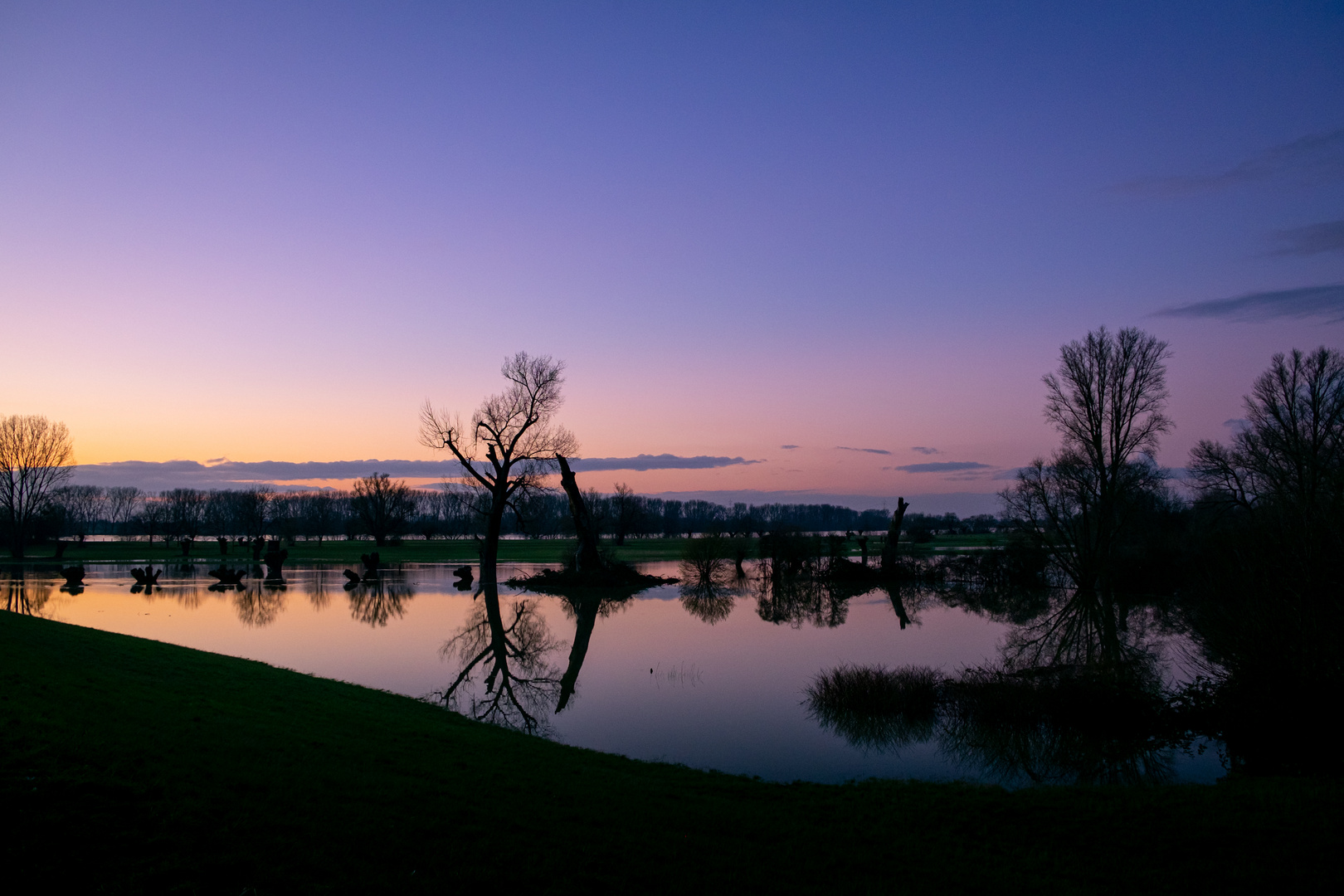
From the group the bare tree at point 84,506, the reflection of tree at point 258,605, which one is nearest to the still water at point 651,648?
the reflection of tree at point 258,605

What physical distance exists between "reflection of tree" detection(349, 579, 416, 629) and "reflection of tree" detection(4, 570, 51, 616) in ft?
34.2

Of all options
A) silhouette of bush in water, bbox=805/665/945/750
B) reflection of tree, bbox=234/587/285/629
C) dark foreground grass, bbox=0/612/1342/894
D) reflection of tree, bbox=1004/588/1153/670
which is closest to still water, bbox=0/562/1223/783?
reflection of tree, bbox=234/587/285/629

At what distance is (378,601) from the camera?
115 feet

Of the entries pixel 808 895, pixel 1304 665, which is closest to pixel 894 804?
pixel 808 895

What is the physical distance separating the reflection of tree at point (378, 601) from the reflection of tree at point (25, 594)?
10436mm

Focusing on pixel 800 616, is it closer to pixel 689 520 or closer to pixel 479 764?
pixel 479 764

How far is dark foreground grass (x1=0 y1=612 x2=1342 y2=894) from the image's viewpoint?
19.0 feet

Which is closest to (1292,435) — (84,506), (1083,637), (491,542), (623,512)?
(1083,637)

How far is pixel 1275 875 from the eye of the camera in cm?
698

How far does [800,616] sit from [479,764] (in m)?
23.6

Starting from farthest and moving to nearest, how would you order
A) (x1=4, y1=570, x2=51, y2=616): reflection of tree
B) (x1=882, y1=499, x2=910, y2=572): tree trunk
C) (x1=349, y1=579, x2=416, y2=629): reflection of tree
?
(x1=882, y1=499, x2=910, y2=572): tree trunk < (x1=4, y1=570, x2=51, y2=616): reflection of tree < (x1=349, y1=579, x2=416, y2=629): reflection of tree

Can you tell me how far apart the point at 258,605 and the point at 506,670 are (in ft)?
61.4

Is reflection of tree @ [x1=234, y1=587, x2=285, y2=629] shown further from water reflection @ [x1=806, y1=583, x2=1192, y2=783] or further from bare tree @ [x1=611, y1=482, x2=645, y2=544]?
bare tree @ [x1=611, y1=482, x2=645, y2=544]

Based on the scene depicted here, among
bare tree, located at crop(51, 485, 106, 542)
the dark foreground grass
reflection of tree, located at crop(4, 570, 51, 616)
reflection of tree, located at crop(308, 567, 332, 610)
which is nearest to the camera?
the dark foreground grass
